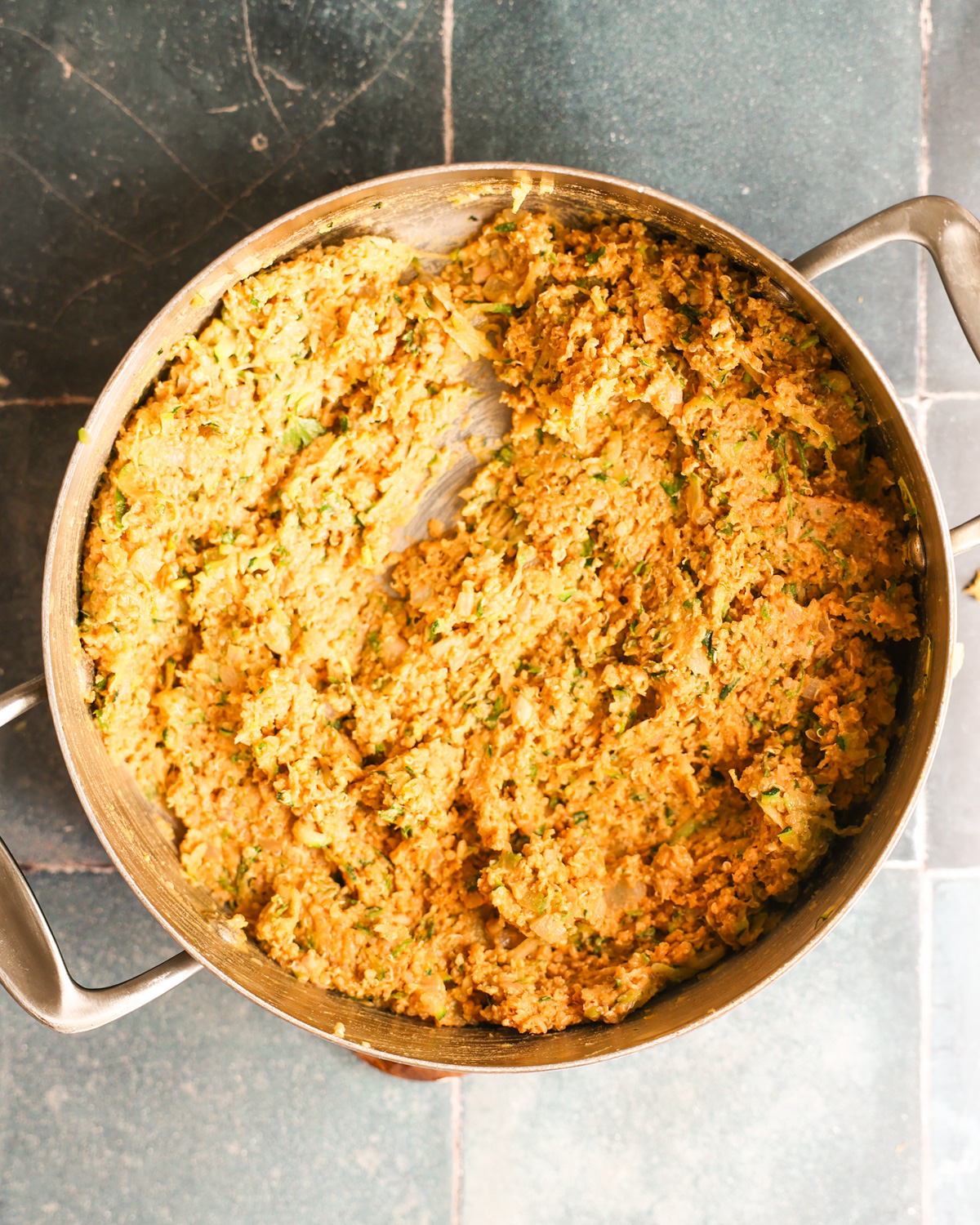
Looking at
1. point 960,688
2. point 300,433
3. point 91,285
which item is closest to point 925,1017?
point 960,688

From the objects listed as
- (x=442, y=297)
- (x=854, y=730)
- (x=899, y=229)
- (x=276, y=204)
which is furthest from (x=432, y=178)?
(x=854, y=730)

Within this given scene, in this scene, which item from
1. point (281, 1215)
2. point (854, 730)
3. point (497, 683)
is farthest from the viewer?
point (281, 1215)

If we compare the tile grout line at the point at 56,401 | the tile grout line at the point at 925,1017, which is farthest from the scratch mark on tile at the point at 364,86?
the tile grout line at the point at 925,1017

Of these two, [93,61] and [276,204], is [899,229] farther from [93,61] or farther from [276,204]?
[93,61]

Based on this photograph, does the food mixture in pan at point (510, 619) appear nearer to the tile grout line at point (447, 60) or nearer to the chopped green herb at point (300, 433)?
the chopped green herb at point (300, 433)

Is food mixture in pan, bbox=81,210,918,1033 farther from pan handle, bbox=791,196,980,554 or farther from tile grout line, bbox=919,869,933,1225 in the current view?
tile grout line, bbox=919,869,933,1225

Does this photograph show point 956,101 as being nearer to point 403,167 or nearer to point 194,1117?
point 403,167

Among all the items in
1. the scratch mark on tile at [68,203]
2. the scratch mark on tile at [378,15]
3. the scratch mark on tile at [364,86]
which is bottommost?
the scratch mark on tile at [68,203]

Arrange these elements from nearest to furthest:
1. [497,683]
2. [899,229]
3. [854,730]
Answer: [899,229] → [854,730] → [497,683]

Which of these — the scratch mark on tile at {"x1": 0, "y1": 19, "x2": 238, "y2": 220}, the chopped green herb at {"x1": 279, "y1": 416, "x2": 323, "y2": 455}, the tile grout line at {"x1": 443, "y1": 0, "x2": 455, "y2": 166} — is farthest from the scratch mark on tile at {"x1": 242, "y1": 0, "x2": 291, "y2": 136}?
the chopped green herb at {"x1": 279, "y1": 416, "x2": 323, "y2": 455}
